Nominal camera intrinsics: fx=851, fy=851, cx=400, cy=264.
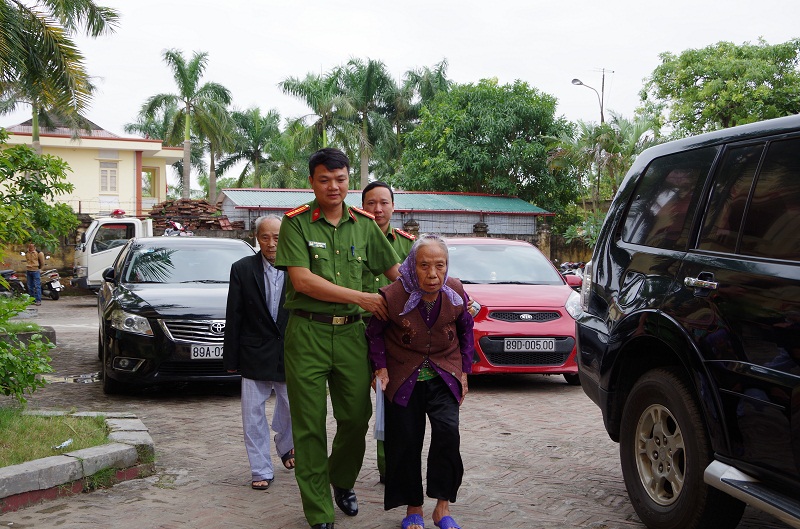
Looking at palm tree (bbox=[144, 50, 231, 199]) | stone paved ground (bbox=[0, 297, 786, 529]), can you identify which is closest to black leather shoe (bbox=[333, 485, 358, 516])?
stone paved ground (bbox=[0, 297, 786, 529])

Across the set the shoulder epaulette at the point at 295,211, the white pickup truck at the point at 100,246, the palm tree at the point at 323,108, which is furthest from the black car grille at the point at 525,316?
the palm tree at the point at 323,108

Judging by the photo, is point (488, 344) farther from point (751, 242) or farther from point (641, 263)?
point (751, 242)

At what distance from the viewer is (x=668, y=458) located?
4.07 m

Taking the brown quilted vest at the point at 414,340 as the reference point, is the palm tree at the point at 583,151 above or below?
above

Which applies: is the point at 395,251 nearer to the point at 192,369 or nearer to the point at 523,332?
the point at 192,369

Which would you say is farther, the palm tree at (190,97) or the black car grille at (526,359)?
the palm tree at (190,97)

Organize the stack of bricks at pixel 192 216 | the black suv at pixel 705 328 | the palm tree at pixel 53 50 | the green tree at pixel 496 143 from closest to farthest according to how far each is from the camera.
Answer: the black suv at pixel 705 328, the palm tree at pixel 53 50, the stack of bricks at pixel 192 216, the green tree at pixel 496 143

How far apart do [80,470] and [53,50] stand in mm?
13252

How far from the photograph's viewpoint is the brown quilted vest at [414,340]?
4.27 meters

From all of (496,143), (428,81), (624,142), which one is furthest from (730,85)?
(428,81)

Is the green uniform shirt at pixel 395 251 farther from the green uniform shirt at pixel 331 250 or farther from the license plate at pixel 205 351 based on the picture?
the license plate at pixel 205 351

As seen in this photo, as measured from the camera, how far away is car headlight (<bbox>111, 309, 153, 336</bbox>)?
8.15m

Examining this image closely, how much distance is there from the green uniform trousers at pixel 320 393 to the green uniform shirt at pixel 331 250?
0.11m

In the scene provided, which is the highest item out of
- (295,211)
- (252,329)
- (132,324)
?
(295,211)
